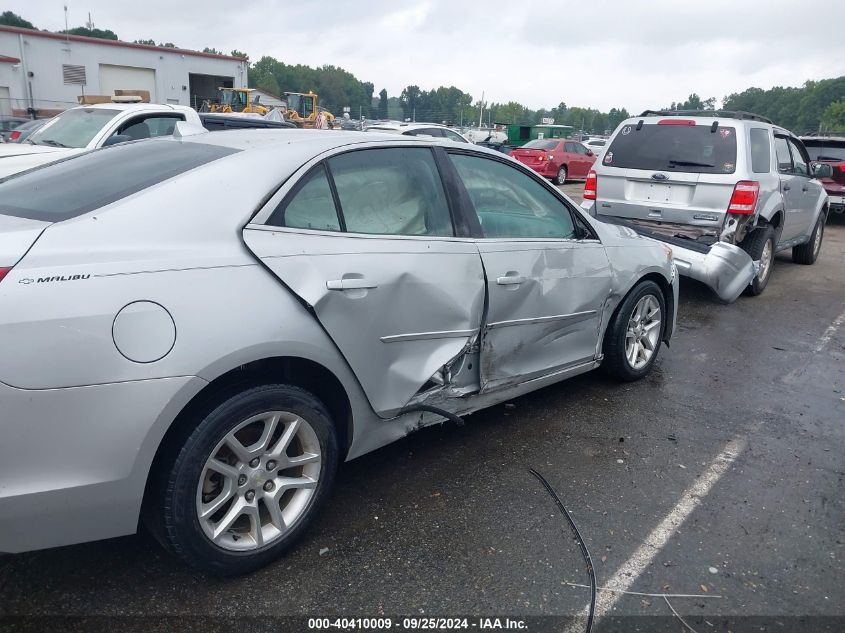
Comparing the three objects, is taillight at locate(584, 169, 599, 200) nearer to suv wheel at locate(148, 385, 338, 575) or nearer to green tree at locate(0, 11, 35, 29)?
suv wheel at locate(148, 385, 338, 575)

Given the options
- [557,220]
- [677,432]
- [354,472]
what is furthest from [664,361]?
[354,472]

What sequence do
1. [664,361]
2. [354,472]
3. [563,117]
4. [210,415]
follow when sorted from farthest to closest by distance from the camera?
[563,117]
[664,361]
[354,472]
[210,415]

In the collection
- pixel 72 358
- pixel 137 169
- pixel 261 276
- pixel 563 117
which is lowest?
pixel 72 358

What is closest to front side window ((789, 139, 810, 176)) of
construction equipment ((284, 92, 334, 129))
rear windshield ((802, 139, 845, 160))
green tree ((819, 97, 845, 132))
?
rear windshield ((802, 139, 845, 160))

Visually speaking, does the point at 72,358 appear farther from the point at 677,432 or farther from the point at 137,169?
the point at 677,432

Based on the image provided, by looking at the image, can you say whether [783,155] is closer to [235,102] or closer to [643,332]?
[643,332]

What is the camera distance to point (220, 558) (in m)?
2.49

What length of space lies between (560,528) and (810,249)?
827 cm

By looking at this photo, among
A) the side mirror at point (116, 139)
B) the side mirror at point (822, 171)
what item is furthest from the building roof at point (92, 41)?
the side mirror at point (822, 171)

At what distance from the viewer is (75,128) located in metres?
8.20

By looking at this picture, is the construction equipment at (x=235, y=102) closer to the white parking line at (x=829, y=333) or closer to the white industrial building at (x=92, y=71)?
the white industrial building at (x=92, y=71)

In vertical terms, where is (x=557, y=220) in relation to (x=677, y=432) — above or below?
above

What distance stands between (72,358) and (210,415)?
487mm

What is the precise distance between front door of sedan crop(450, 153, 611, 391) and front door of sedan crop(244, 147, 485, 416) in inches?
7.7
